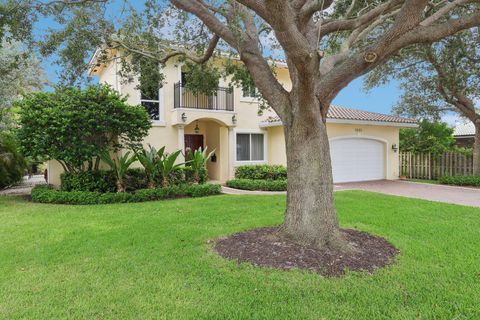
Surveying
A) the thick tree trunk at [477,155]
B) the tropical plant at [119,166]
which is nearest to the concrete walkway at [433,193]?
the thick tree trunk at [477,155]

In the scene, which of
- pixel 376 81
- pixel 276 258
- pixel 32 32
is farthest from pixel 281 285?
pixel 376 81

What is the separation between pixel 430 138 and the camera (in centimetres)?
1986

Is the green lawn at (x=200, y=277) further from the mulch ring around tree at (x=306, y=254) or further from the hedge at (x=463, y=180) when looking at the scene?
the hedge at (x=463, y=180)

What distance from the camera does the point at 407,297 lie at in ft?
13.4

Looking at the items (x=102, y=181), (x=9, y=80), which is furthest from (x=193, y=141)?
(x=9, y=80)

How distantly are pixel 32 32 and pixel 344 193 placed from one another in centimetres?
1159

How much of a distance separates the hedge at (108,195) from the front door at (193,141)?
6.44 metres

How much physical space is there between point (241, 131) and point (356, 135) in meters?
6.43

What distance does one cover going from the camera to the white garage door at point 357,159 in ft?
58.5

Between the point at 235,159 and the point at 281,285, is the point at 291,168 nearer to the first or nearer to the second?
the point at 281,285

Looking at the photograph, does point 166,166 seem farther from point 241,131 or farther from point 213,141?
point 213,141

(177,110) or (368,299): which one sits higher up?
(177,110)

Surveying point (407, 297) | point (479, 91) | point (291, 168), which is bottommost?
point (407, 297)

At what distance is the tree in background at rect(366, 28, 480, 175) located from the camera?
14961mm
